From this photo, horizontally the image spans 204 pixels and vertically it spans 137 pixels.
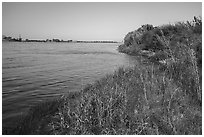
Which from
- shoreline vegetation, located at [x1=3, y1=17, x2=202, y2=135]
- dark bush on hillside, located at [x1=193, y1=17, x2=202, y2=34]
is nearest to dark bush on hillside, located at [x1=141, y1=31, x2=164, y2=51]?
dark bush on hillside, located at [x1=193, y1=17, x2=202, y2=34]

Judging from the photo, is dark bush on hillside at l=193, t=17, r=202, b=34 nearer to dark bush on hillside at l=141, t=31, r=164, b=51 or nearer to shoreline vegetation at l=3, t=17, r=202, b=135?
shoreline vegetation at l=3, t=17, r=202, b=135

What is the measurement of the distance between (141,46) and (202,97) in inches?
1128

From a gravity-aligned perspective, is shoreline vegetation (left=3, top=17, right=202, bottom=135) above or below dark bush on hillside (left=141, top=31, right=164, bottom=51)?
below

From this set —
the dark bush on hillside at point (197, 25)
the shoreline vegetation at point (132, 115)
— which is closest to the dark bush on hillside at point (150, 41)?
the dark bush on hillside at point (197, 25)

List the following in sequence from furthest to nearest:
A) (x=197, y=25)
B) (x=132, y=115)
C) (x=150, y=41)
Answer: (x=150, y=41)
(x=197, y=25)
(x=132, y=115)

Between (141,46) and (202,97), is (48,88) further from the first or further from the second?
(141,46)

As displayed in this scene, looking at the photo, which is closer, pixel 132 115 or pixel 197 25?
pixel 132 115

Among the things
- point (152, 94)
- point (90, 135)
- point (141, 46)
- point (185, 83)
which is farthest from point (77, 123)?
point (141, 46)

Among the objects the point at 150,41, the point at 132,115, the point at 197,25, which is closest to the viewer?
the point at 132,115

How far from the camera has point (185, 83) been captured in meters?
7.56

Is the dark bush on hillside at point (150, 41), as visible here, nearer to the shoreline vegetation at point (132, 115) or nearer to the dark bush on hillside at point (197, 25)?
the dark bush on hillside at point (197, 25)

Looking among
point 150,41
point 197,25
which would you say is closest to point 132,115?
point 197,25

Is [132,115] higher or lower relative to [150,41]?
lower

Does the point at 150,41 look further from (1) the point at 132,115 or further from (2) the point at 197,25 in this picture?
(1) the point at 132,115
